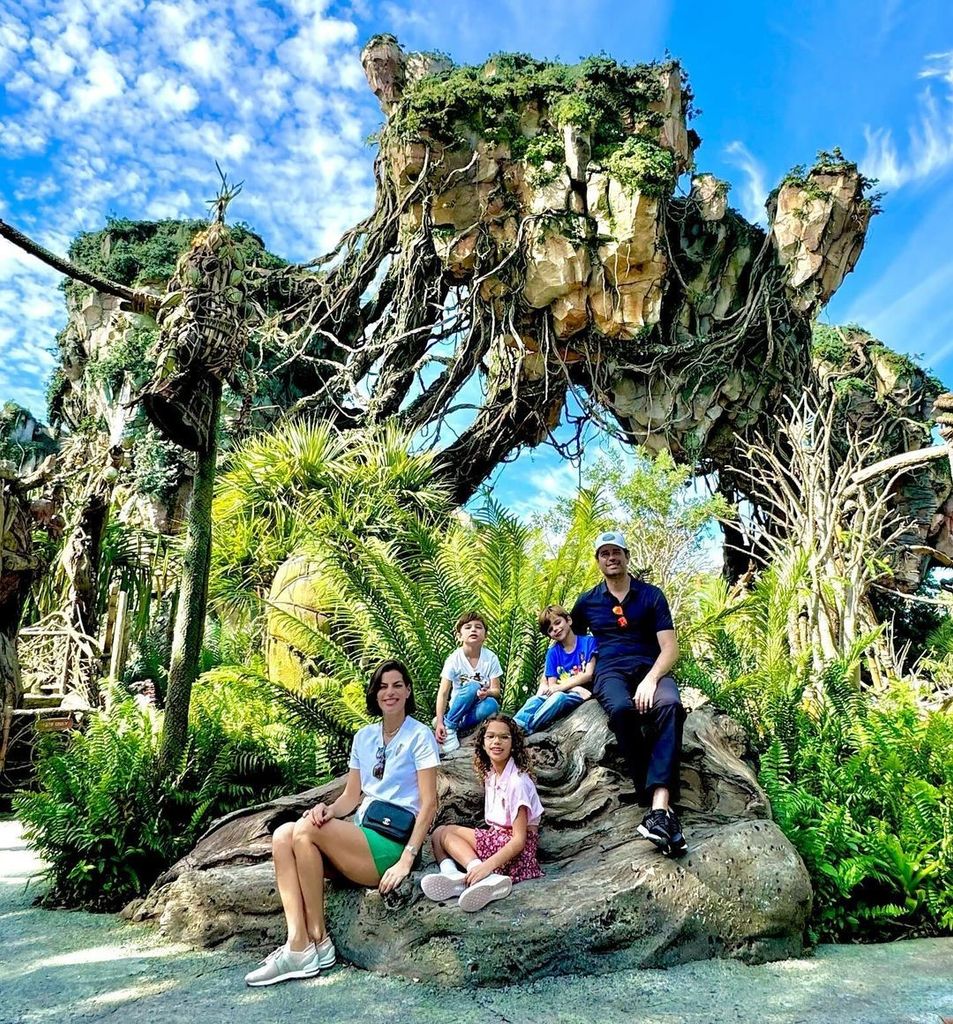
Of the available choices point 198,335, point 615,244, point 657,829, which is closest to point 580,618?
point 657,829

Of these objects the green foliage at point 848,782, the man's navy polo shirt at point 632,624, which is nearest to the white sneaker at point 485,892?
the man's navy polo shirt at point 632,624

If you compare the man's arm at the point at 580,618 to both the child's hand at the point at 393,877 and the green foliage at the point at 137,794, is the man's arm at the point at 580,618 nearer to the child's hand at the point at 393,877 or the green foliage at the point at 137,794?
the child's hand at the point at 393,877

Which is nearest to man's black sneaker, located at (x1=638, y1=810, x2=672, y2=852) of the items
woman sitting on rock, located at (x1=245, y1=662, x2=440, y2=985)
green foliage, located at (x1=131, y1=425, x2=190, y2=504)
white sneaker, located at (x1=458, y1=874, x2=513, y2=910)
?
white sneaker, located at (x1=458, y1=874, x2=513, y2=910)

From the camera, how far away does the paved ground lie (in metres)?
2.90

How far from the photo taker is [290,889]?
333cm

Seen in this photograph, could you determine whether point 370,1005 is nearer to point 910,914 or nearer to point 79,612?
point 910,914

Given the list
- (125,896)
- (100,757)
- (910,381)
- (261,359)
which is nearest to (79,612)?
(100,757)

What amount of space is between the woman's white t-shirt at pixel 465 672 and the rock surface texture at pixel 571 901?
27.5 inches

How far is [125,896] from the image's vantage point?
4539 mm

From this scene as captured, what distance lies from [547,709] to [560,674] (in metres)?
0.22

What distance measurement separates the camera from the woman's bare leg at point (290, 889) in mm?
3322

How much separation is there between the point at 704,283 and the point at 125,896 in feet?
47.4

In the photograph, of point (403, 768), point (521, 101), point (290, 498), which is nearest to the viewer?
point (403, 768)

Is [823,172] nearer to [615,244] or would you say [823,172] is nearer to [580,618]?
[615,244]
